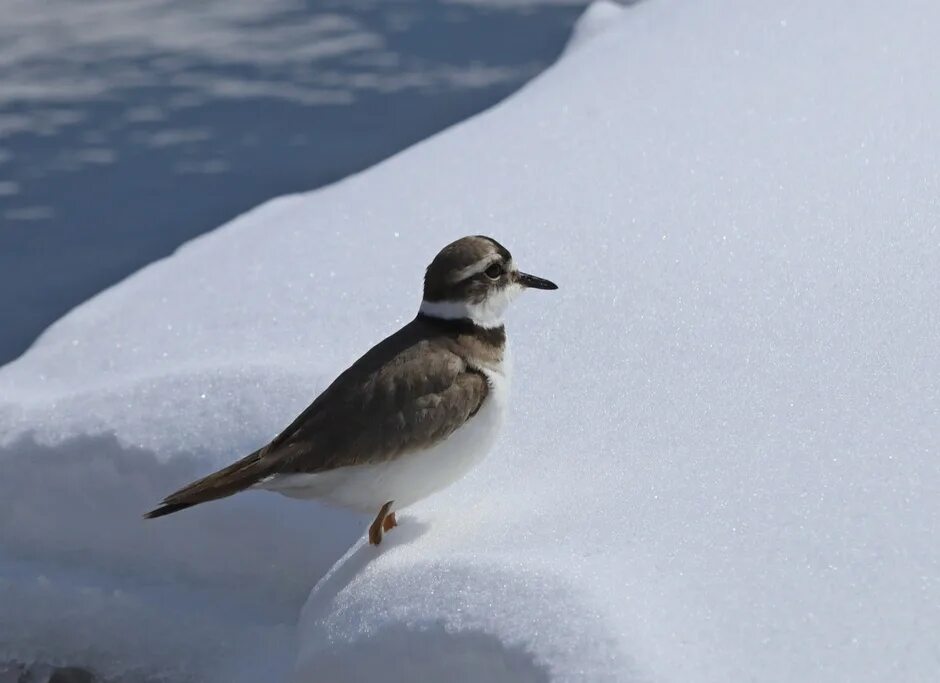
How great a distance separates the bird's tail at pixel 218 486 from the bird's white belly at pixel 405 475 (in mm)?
38

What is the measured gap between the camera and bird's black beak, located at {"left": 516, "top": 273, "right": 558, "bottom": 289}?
3.96m

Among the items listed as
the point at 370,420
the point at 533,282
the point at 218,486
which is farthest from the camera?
the point at 533,282

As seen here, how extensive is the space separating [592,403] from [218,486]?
1.05 meters

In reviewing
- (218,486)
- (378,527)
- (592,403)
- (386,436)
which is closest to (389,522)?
(378,527)

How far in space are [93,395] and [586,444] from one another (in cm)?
165

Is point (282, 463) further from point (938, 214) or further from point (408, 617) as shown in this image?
point (938, 214)

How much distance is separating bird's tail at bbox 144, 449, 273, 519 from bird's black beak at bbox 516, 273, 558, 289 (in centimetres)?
93

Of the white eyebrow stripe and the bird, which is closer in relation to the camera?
the bird

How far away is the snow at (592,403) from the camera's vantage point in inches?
114

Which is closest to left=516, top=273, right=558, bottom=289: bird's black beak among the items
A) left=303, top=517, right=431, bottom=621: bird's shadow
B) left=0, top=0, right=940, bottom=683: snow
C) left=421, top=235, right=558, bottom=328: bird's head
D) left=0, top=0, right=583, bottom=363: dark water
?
left=421, top=235, right=558, bottom=328: bird's head

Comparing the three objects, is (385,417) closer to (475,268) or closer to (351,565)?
(351,565)

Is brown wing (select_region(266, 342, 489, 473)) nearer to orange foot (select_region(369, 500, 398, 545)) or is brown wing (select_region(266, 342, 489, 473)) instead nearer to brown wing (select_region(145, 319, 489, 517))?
brown wing (select_region(145, 319, 489, 517))

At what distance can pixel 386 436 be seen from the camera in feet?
11.6

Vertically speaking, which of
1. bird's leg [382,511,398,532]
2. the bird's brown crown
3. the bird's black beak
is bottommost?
bird's leg [382,511,398,532]
